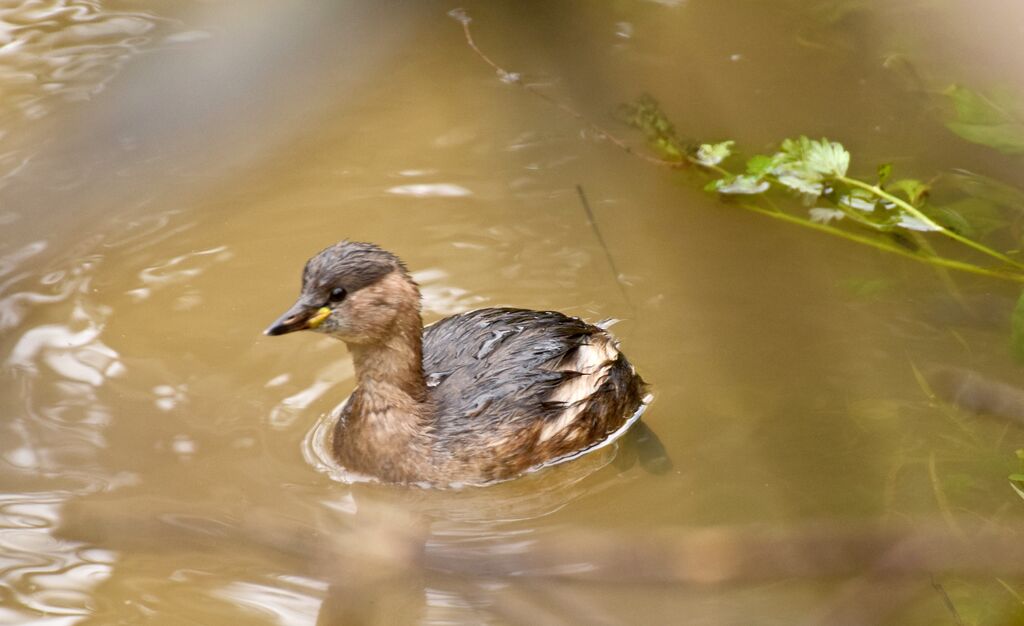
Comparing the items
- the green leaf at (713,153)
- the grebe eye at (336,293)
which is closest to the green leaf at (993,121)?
the green leaf at (713,153)

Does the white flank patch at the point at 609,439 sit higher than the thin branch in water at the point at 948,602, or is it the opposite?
the thin branch in water at the point at 948,602

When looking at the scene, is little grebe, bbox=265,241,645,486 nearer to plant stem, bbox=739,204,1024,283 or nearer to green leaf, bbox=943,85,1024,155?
plant stem, bbox=739,204,1024,283

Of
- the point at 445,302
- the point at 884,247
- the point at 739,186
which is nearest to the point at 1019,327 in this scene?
the point at 884,247

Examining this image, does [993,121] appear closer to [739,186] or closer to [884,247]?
[884,247]

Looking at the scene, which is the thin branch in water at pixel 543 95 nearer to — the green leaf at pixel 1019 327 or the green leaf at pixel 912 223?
the green leaf at pixel 912 223

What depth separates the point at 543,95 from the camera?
7.04 meters

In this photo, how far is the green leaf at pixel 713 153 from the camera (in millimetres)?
6191

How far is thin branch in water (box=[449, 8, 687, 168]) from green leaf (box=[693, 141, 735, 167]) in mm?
90

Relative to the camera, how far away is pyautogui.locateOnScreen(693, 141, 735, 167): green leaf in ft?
20.3

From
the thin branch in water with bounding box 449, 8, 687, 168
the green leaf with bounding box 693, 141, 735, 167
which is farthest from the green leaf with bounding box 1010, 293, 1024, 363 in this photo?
the thin branch in water with bounding box 449, 8, 687, 168

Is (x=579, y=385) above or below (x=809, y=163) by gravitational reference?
below

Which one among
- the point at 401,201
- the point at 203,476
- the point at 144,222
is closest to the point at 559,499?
the point at 203,476

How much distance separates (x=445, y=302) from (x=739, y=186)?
1700 mm

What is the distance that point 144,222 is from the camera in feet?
19.0
